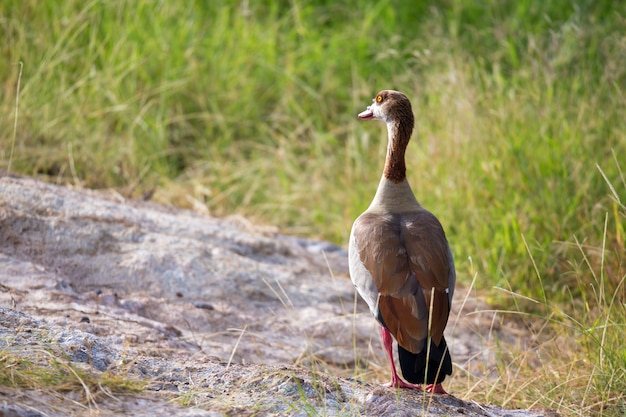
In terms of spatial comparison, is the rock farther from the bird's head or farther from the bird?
the bird's head

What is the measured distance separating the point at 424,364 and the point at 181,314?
1.54m

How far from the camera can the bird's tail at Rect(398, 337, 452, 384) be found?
3.13 metres

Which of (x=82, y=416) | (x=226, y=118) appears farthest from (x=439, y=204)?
(x=82, y=416)

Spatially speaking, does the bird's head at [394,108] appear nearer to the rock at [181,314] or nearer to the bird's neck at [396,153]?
the bird's neck at [396,153]

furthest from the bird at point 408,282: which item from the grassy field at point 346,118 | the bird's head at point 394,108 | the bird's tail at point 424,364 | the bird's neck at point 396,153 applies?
the grassy field at point 346,118

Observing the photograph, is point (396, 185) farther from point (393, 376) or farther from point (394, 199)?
point (393, 376)

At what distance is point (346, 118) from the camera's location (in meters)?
7.26

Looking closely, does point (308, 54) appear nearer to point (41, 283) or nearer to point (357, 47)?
point (357, 47)

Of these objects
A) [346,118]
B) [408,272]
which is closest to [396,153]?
[408,272]

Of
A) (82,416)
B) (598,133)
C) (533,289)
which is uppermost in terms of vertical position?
(598,133)

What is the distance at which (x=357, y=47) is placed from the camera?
7.63m

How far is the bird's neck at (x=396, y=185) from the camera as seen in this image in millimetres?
3764

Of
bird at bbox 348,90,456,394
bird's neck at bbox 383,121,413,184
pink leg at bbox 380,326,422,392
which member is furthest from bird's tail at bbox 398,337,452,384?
bird's neck at bbox 383,121,413,184

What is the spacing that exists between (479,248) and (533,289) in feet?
1.28
